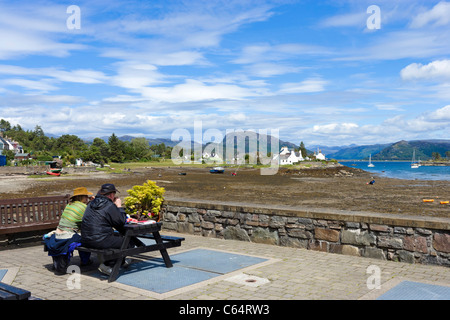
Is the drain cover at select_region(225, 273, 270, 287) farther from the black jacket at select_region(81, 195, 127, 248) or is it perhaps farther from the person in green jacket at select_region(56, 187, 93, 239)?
the person in green jacket at select_region(56, 187, 93, 239)

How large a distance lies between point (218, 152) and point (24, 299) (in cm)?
15824

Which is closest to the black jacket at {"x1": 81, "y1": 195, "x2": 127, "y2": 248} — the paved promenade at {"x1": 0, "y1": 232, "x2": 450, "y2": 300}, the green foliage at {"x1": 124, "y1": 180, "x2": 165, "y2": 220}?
the paved promenade at {"x1": 0, "y1": 232, "x2": 450, "y2": 300}

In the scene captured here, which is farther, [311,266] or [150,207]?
[150,207]

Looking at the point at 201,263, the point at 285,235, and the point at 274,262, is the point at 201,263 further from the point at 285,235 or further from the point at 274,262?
the point at 285,235

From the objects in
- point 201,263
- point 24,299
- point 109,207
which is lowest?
point 201,263

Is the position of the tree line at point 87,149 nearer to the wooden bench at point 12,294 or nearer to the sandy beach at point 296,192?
the sandy beach at point 296,192

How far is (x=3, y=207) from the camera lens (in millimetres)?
8352

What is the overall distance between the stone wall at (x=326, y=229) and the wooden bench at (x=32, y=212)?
276 cm

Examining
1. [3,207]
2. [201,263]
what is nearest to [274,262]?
[201,263]

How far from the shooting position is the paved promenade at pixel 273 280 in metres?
5.21

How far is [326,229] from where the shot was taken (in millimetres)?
7641
